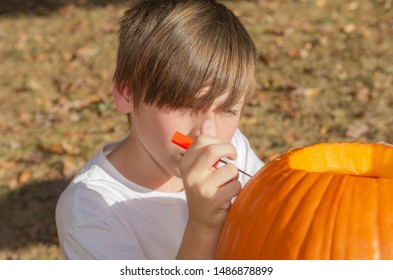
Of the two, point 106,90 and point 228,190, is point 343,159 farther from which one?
point 106,90

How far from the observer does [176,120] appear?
2.49 metres

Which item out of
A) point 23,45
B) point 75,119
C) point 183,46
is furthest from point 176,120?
point 23,45

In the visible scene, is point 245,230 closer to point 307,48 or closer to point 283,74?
point 283,74

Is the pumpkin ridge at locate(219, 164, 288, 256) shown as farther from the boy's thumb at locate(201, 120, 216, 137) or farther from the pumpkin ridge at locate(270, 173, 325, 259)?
the boy's thumb at locate(201, 120, 216, 137)

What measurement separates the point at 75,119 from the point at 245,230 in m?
4.19

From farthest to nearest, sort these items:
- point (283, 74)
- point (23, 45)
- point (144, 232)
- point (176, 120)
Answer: point (23, 45)
point (283, 74)
point (144, 232)
point (176, 120)

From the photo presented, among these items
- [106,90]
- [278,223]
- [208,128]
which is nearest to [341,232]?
[278,223]

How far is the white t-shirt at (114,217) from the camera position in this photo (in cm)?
258

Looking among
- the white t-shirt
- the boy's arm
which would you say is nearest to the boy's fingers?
the boy's arm

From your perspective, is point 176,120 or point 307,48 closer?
point 176,120

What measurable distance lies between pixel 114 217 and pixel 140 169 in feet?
0.80

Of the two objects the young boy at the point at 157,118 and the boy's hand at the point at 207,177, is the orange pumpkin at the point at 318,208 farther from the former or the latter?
the young boy at the point at 157,118

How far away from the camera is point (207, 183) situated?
1947 millimetres

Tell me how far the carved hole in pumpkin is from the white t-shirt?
852mm
